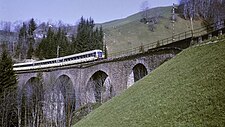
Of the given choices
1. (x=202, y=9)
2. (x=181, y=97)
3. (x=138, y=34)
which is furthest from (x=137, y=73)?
(x=202, y=9)

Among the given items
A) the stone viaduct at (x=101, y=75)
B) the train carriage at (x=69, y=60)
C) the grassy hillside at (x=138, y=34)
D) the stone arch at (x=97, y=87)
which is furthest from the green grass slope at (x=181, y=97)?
the grassy hillside at (x=138, y=34)

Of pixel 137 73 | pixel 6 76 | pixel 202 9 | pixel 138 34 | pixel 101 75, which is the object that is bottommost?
pixel 101 75

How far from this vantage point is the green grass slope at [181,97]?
14.6 m

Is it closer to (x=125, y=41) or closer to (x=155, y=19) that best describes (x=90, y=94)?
(x=125, y=41)

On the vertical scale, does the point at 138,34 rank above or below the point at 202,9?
below

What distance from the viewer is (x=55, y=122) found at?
41500 mm

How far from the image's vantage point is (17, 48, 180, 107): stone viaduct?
3250 cm

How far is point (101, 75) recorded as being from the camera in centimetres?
4500

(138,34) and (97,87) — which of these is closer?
(97,87)

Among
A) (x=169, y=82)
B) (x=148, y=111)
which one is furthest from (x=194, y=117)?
(x=169, y=82)

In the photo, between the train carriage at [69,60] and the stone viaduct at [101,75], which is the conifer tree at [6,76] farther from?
the train carriage at [69,60]

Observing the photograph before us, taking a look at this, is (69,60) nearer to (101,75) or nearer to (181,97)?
(101,75)

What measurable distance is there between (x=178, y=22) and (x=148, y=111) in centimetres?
9783

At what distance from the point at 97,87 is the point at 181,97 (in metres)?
29.9
